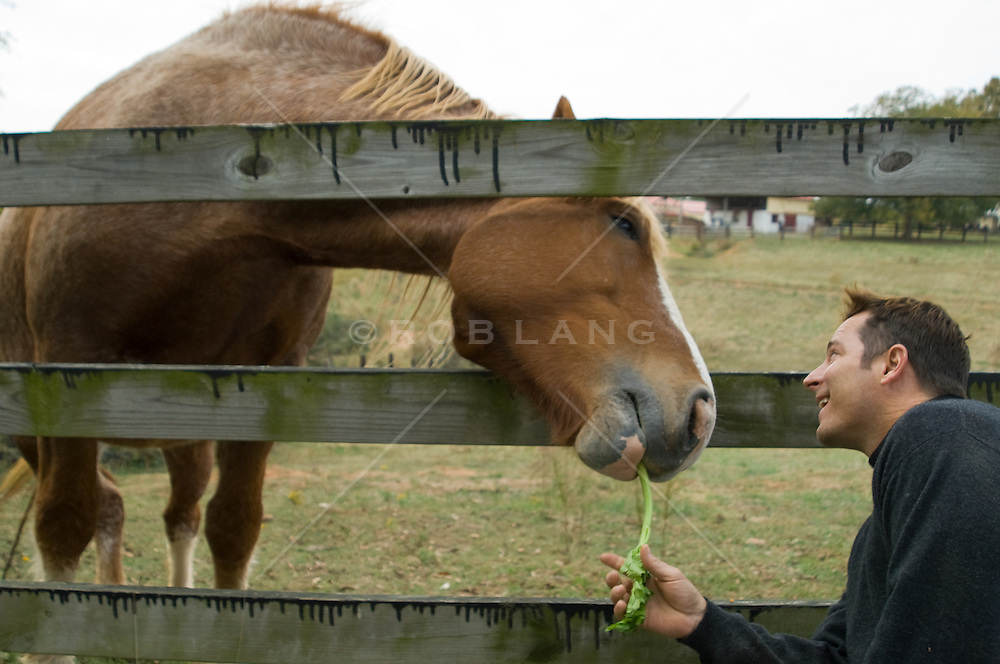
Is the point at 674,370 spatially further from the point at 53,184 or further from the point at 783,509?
the point at 783,509

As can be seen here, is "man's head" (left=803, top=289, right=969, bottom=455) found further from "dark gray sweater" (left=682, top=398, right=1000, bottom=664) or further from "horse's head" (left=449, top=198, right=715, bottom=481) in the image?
"horse's head" (left=449, top=198, right=715, bottom=481)

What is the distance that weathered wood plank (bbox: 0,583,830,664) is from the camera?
1.96 meters

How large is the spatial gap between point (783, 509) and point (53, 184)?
613 cm

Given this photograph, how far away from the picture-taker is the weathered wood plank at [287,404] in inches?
79.7

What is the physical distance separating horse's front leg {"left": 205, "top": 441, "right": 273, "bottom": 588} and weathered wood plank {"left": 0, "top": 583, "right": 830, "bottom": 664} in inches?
63.7

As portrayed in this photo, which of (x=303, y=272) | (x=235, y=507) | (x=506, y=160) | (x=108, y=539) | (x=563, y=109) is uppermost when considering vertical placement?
(x=563, y=109)

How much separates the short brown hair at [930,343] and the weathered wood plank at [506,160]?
0.50 meters

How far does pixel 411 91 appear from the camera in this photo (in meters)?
2.70

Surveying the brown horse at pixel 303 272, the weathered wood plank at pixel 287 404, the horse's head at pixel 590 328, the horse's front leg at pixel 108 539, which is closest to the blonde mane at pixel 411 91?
the brown horse at pixel 303 272

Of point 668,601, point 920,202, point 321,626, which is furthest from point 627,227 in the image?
point 920,202

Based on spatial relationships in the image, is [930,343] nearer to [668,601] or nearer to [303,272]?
[668,601]

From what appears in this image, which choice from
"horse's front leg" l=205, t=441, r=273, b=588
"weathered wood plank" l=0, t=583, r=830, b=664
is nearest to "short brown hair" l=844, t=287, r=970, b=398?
"weathered wood plank" l=0, t=583, r=830, b=664

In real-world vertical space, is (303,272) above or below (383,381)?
above

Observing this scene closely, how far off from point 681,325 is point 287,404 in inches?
45.9
